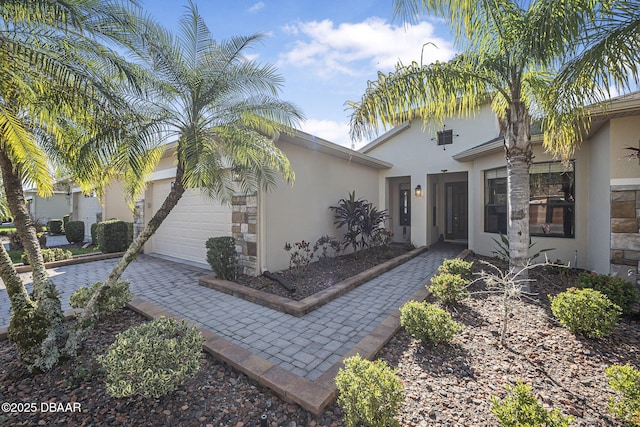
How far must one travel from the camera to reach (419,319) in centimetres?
322

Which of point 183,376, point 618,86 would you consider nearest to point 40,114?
point 183,376

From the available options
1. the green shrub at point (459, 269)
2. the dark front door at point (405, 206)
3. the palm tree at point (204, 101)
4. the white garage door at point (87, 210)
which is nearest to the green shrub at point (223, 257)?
the palm tree at point (204, 101)

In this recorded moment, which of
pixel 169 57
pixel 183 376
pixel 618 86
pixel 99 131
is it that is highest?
pixel 169 57

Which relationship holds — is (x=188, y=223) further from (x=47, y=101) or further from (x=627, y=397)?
(x=627, y=397)

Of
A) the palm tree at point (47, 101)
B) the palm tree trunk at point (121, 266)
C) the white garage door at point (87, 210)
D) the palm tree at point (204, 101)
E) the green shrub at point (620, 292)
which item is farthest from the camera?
the white garage door at point (87, 210)

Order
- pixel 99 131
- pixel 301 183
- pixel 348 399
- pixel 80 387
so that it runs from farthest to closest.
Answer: pixel 301 183 < pixel 99 131 < pixel 80 387 < pixel 348 399

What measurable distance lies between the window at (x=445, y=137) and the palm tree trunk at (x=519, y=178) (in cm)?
542

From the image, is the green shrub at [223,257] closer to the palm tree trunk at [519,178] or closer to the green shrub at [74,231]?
the palm tree trunk at [519,178]

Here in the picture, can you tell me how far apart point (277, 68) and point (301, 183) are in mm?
3103

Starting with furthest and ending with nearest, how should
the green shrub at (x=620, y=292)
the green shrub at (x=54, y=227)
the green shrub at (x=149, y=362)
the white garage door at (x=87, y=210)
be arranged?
the green shrub at (x=54, y=227) → the white garage door at (x=87, y=210) → the green shrub at (x=620, y=292) → the green shrub at (x=149, y=362)

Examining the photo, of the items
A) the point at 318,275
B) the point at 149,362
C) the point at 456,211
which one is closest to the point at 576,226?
the point at 456,211

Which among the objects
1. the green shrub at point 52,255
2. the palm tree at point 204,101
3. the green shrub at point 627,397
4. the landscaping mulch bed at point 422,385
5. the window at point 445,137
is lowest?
the landscaping mulch bed at point 422,385

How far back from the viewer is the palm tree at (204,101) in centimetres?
341

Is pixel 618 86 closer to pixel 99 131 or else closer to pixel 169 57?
pixel 169 57
